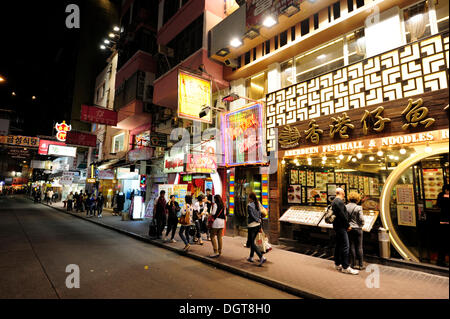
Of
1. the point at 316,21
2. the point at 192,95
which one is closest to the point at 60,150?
the point at 192,95

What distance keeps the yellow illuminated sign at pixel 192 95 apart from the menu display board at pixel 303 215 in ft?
20.3

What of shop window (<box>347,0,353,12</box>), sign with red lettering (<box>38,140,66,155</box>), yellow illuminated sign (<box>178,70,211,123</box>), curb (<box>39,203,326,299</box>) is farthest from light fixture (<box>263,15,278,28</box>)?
sign with red lettering (<box>38,140,66,155</box>)

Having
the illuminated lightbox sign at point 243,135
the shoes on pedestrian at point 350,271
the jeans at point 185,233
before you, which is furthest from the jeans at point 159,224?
the shoes on pedestrian at point 350,271

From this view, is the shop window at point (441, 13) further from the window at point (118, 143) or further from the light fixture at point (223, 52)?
the window at point (118, 143)

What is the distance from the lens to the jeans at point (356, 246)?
22.3 feet

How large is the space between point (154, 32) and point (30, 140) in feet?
59.5

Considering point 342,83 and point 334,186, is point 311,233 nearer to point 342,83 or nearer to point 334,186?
point 334,186

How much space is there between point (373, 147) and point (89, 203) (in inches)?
827

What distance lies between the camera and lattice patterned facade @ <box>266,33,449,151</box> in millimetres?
6733

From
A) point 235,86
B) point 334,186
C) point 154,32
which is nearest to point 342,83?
point 334,186

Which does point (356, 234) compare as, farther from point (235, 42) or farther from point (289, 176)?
point (235, 42)

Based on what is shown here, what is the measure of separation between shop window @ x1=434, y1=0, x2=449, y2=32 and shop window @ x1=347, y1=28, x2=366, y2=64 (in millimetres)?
2063

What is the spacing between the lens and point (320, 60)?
10.5 m

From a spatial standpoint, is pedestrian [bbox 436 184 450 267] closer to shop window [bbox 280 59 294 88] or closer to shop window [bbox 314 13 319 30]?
shop window [bbox 280 59 294 88]
